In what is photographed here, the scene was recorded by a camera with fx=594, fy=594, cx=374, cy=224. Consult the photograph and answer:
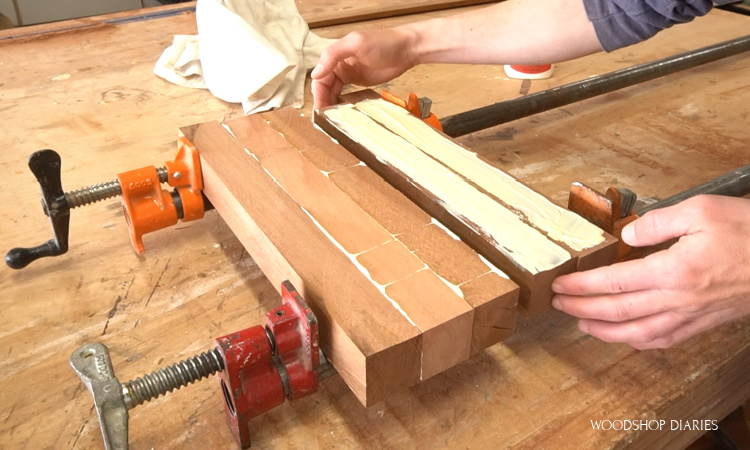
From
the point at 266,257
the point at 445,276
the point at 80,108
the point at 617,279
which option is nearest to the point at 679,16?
the point at 617,279

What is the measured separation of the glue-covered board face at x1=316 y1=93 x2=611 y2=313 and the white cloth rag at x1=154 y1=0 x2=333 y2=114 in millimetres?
515

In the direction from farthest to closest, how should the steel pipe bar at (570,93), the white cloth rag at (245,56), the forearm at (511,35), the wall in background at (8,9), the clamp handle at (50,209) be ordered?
the wall in background at (8,9) < the white cloth rag at (245,56) < the steel pipe bar at (570,93) < the forearm at (511,35) < the clamp handle at (50,209)

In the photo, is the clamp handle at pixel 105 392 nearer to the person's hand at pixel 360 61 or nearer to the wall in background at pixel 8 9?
the person's hand at pixel 360 61

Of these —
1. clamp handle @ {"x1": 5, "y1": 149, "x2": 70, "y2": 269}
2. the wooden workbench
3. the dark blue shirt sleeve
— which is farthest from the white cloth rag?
the dark blue shirt sleeve

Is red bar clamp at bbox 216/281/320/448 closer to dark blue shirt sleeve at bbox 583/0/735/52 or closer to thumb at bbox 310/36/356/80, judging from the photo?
thumb at bbox 310/36/356/80

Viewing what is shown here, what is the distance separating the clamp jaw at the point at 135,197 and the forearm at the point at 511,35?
0.60m

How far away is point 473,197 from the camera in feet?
3.12

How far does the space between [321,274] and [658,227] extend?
1.54 ft

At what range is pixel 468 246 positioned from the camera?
87cm

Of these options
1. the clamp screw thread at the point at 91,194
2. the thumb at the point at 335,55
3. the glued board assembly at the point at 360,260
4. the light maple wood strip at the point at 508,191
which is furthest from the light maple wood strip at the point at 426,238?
the clamp screw thread at the point at 91,194

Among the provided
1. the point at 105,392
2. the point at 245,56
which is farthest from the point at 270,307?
the point at 245,56

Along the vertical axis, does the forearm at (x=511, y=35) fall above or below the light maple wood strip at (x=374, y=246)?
above

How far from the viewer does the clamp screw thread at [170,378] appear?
0.72 meters

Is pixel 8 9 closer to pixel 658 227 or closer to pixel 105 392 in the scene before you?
pixel 105 392
